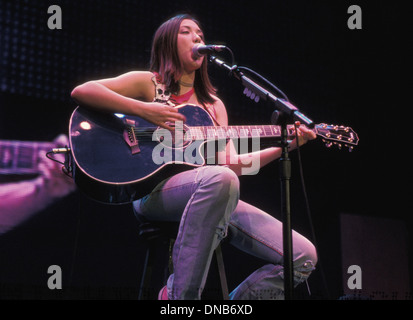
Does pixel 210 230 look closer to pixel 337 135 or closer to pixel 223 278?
pixel 223 278

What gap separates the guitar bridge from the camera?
2.15 m

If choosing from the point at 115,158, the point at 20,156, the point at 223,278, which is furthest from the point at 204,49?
the point at 20,156

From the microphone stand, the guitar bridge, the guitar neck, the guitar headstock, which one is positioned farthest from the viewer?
the guitar neck

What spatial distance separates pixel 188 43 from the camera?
246 centimetres

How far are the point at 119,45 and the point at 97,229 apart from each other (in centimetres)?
128

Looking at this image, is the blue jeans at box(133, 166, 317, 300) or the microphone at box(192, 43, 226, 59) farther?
the microphone at box(192, 43, 226, 59)

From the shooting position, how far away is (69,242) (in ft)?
9.46

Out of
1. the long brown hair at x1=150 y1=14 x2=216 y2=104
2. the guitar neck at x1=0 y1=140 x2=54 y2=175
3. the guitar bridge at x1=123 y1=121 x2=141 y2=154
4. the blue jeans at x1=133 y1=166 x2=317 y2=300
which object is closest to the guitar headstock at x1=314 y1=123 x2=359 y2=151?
the blue jeans at x1=133 y1=166 x2=317 y2=300

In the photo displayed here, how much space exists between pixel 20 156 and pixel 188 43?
127cm

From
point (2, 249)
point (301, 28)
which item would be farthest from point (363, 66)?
point (2, 249)

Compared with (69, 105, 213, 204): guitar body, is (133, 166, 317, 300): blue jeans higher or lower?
lower

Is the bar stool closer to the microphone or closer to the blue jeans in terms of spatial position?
the blue jeans

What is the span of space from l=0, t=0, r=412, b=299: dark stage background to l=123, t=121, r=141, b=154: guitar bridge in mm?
761
